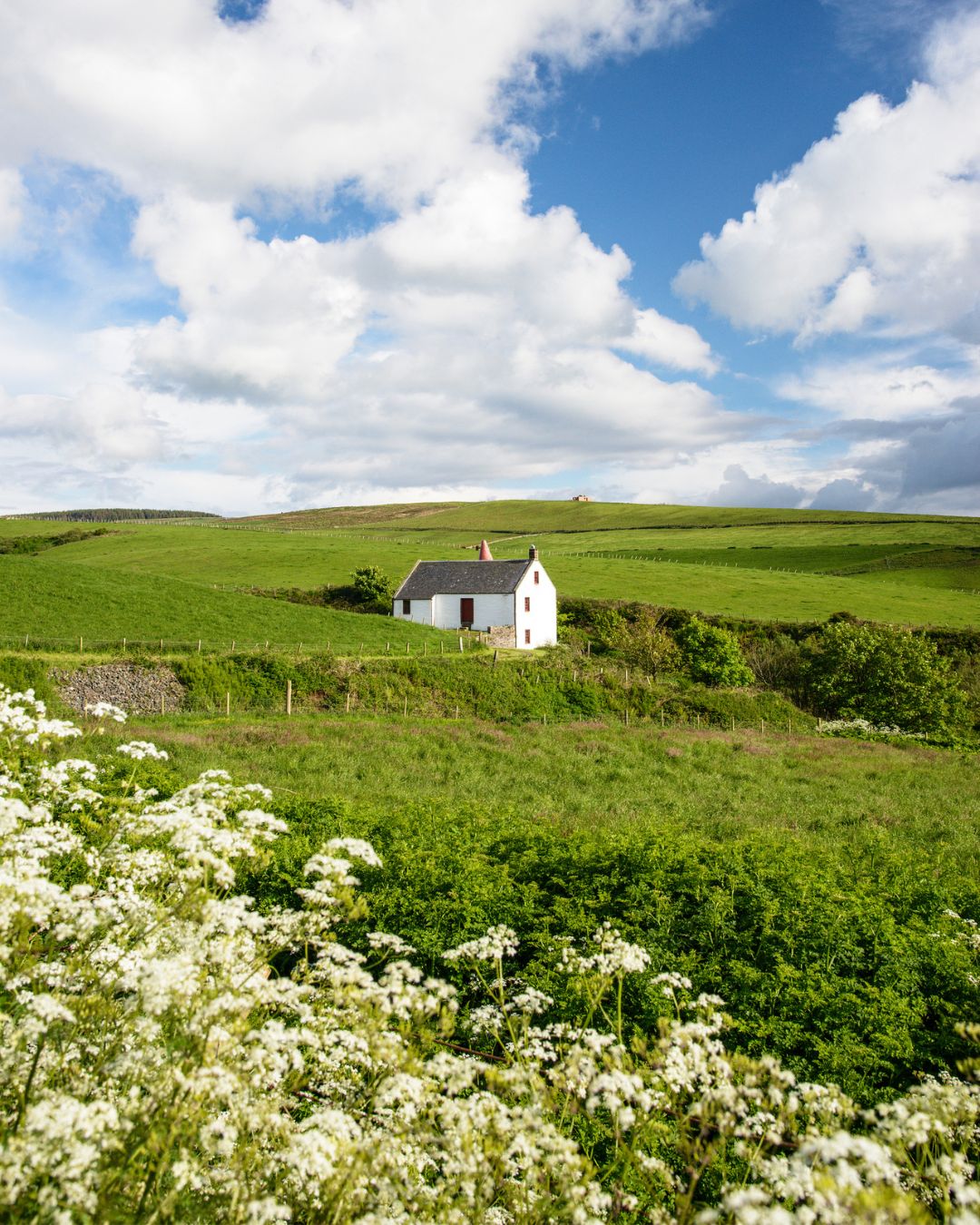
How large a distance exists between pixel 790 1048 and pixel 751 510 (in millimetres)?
164168

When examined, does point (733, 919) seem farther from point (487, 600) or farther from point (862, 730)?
point (487, 600)

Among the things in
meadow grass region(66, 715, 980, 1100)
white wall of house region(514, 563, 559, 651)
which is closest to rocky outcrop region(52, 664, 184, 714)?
meadow grass region(66, 715, 980, 1100)

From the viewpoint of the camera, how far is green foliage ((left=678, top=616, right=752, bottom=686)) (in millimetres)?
58875

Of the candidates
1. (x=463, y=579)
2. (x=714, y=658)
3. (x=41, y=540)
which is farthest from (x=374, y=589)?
(x=41, y=540)

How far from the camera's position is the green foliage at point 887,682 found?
5084 centimetres

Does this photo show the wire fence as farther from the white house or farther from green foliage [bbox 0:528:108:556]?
green foliage [bbox 0:528:108:556]

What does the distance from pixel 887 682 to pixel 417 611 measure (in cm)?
3852

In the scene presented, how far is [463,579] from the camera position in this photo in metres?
69.2

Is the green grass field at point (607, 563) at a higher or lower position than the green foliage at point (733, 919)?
higher

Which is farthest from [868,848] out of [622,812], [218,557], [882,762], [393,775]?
[218,557]

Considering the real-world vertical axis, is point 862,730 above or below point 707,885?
below

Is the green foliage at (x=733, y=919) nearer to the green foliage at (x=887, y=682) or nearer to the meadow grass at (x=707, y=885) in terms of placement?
the meadow grass at (x=707, y=885)

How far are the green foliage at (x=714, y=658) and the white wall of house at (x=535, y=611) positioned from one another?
1180 cm

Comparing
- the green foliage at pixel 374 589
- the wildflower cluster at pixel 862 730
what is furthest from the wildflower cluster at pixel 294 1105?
the green foliage at pixel 374 589
